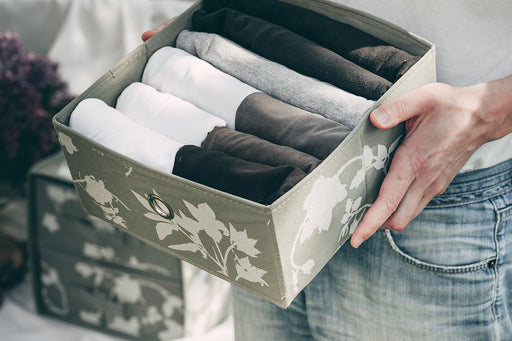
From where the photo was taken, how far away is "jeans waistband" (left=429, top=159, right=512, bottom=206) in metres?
0.59

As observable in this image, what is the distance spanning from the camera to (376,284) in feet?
2.07

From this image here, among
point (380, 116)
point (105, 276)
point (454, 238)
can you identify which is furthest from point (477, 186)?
point (105, 276)

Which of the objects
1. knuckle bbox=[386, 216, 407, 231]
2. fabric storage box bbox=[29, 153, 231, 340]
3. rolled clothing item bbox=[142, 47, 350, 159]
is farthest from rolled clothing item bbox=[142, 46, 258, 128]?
fabric storage box bbox=[29, 153, 231, 340]

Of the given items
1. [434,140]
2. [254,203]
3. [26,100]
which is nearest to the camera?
[254,203]

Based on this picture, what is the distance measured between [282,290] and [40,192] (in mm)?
969

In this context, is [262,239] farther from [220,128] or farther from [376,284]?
[376,284]

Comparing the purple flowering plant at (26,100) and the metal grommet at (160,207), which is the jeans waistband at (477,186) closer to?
the metal grommet at (160,207)

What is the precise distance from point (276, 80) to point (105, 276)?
2.99ft

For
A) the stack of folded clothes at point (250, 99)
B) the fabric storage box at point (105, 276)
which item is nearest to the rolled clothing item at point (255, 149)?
the stack of folded clothes at point (250, 99)

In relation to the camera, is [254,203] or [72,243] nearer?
[254,203]

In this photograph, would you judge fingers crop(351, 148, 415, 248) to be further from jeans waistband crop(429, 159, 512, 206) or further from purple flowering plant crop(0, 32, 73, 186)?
purple flowering plant crop(0, 32, 73, 186)

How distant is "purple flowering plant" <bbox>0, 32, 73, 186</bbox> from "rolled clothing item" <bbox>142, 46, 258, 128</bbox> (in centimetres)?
80

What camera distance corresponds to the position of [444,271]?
0.59 meters

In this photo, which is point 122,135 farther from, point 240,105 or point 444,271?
point 444,271
